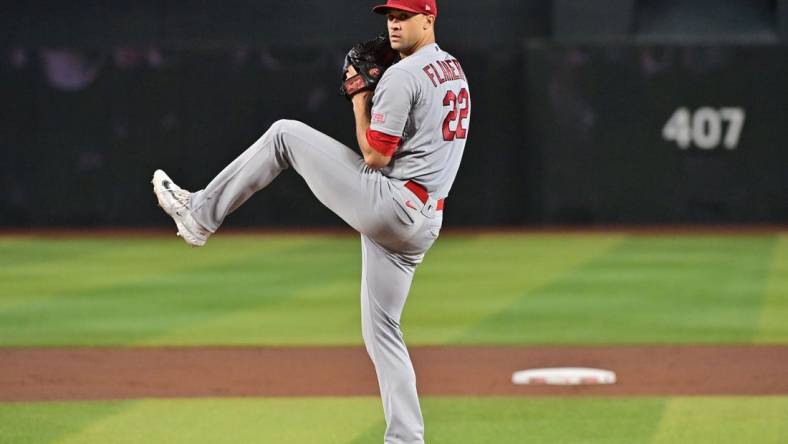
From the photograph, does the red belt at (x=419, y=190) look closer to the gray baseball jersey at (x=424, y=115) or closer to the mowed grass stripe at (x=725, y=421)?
the gray baseball jersey at (x=424, y=115)

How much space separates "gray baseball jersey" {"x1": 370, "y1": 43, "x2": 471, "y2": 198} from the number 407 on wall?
628 inches

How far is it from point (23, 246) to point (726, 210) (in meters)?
9.98

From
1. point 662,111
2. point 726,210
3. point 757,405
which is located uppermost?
point 757,405

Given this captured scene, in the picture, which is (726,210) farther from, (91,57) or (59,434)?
(59,434)

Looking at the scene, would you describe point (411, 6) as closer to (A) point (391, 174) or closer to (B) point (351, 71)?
(B) point (351, 71)

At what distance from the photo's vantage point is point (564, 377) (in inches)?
403

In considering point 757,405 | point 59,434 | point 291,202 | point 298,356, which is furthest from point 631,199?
point 59,434

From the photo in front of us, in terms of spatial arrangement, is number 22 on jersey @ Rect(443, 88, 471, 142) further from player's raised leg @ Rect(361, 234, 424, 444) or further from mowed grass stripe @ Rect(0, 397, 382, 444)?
mowed grass stripe @ Rect(0, 397, 382, 444)

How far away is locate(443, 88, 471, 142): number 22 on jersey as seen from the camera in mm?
6969

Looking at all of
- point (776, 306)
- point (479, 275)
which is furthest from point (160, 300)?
point (776, 306)

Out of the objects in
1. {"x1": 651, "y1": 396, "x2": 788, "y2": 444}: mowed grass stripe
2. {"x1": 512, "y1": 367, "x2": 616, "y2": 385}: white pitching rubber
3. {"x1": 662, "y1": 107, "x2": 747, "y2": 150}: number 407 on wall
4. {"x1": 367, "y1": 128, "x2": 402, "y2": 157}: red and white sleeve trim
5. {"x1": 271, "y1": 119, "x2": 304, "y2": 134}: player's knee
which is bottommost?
{"x1": 662, "y1": 107, "x2": 747, "y2": 150}: number 407 on wall

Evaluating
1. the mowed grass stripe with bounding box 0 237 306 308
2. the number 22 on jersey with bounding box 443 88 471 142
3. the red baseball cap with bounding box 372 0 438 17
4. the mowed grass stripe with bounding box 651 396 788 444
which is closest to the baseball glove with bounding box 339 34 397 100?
the red baseball cap with bounding box 372 0 438 17

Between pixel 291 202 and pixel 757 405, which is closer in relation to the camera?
pixel 757 405

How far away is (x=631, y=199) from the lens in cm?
2267
